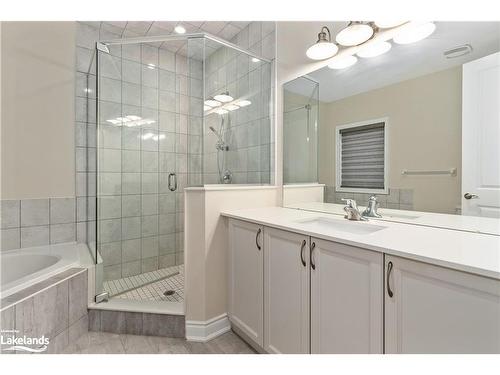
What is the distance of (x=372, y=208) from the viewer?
1425mm

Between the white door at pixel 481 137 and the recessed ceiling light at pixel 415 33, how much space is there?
27cm

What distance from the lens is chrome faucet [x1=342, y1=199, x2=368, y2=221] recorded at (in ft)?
4.59

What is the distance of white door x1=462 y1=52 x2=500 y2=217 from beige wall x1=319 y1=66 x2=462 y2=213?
0.03 meters

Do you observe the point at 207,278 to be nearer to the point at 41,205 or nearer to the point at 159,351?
the point at 159,351

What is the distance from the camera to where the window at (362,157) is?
4.56ft

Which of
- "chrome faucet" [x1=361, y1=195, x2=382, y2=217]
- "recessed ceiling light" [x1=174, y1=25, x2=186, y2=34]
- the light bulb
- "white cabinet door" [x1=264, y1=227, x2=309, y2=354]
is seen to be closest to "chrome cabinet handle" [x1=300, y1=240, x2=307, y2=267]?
"white cabinet door" [x1=264, y1=227, x2=309, y2=354]

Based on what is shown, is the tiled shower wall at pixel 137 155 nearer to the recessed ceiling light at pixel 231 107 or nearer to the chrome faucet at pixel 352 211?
the recessed ceiling light at pixel 231 107

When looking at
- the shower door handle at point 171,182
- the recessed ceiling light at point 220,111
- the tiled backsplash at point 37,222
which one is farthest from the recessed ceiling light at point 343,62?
the tiled backsplash at point 37,222

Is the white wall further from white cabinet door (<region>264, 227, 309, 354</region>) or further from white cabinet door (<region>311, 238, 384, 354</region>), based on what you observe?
white cabinet door (<region>311, 238, 384, 354</region>)

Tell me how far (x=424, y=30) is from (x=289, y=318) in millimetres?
1661

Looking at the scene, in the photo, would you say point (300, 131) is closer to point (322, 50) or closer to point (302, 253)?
point (322, 50)

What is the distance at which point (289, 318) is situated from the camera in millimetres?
1218

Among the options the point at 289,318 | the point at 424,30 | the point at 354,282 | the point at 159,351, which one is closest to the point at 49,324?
the point at 159,351

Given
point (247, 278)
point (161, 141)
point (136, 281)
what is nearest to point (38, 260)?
point (136, 281)
